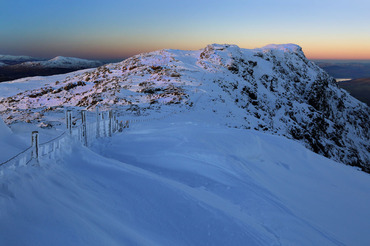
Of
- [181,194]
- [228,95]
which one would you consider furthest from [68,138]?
[228,95]

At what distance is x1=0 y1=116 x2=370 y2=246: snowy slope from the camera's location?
3.66 m

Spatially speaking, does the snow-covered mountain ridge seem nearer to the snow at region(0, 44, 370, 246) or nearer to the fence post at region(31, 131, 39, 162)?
the snow at region(0, 44, 370, 246)

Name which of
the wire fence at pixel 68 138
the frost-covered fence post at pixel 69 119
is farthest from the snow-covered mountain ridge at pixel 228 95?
the frost-covered fence post at pixel 69 119

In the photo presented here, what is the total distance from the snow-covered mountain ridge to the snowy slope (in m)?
14.7

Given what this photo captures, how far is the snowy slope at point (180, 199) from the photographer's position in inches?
144

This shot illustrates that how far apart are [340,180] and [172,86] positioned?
28710mm

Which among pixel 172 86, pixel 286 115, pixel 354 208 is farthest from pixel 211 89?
pixel 354 208

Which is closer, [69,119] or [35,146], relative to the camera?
[35,146]

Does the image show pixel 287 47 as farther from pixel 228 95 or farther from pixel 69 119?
pixel 69 119

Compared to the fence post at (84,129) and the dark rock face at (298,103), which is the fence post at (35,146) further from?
the dark rock face at (298,103)

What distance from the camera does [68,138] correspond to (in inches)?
283

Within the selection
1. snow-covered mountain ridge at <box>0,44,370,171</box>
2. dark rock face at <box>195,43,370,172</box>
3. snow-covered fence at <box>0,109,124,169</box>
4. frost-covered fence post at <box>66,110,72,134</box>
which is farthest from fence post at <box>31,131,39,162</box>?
dark rock face at <box>195,43,370,172</box>

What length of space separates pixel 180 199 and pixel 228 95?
34.5 metres

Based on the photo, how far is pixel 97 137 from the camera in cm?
1108
